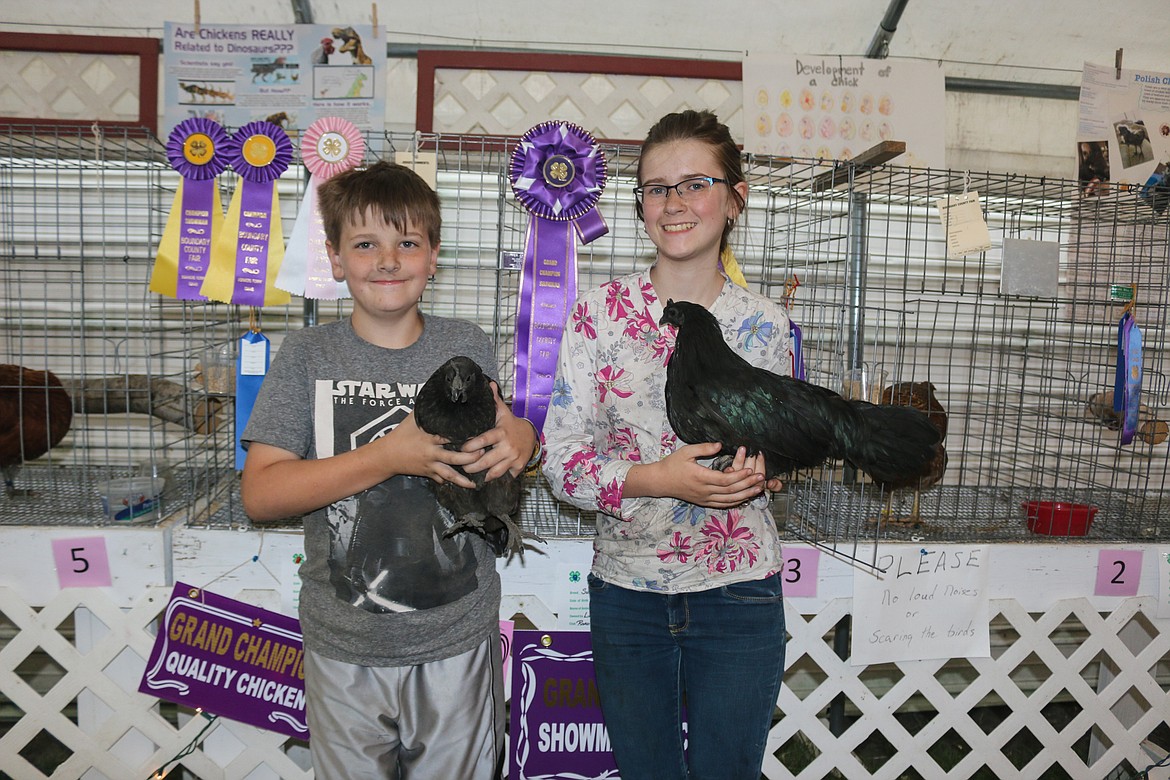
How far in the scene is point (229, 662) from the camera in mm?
1938

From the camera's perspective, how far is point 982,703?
320cm

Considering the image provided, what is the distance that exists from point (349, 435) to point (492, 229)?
4.56 ft

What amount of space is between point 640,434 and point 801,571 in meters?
0.97

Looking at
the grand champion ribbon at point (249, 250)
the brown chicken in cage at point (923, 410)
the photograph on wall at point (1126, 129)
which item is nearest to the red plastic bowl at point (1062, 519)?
the brown chicken in cage at point (923, 410)

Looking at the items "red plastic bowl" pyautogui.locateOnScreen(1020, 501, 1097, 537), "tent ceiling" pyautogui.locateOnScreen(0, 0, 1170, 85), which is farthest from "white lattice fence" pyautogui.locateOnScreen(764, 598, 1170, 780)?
"tent ceiling" pyautogui.locateOnScreen(0, 0, 1170, 85)

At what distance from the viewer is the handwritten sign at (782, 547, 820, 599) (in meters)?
2.06

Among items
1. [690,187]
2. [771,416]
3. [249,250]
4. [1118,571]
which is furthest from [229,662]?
[1118,571]

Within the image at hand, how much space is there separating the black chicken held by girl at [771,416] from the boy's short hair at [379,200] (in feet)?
1.78

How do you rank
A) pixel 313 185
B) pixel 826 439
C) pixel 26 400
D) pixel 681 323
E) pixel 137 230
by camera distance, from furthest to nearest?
pixel 137 230, pixel 26 400, pixel 313 185, pixel 826 439, pixel 681 323

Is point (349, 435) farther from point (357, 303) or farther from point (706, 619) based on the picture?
point (706, 619)

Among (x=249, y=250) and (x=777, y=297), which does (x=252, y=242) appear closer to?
(x=249, y=250)

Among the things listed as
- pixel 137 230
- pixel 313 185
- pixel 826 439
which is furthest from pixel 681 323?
pixel 137 230

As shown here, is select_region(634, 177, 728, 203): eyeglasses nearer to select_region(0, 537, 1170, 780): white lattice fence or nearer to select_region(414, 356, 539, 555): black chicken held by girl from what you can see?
select_region(414, 356, 539, 555): black chicken held by girl

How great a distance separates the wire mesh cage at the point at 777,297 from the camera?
2135 millimetres
